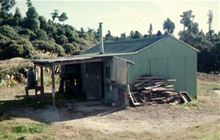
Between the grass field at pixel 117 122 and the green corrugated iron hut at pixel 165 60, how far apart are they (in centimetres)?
184

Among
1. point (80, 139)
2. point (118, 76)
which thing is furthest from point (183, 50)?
point (80, 139)

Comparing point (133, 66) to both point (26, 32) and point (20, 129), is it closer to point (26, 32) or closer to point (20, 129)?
point (20, 129)

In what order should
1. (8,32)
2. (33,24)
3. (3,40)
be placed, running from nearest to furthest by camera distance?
(3,40) < (8,32) < (33,24)

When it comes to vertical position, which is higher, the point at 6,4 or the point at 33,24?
the point at 6,4

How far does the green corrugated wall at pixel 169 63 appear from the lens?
70.3ft

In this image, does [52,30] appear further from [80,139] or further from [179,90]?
[80,139]

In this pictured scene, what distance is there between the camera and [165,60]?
2216 centimetres

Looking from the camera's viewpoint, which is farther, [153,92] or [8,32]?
[8,32]

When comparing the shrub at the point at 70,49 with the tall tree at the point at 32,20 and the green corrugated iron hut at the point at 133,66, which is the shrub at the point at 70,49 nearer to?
the tall tree at the point at 32,20

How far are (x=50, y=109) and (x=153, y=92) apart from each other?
5677mm

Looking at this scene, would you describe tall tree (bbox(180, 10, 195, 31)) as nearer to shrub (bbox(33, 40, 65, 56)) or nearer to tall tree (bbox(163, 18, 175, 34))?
tall tree (bbox(163, 18, 175, 34))

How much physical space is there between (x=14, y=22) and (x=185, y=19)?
42392 mm

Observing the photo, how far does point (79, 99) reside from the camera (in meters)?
22.8

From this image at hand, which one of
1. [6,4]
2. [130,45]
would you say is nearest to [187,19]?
[6,4]
